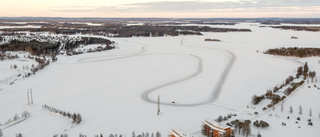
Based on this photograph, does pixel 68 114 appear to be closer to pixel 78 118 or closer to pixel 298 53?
pixel 78 118

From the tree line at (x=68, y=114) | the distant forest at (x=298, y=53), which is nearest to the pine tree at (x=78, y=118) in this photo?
the tree line at (x=68, y=114)

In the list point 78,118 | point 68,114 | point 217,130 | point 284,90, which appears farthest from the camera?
point 284,90

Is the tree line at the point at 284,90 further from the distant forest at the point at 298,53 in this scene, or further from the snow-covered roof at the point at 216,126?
the distant forest at the point at 298,53

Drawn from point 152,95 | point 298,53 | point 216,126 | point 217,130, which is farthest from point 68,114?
point 298,53

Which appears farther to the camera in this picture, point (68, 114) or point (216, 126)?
point (68, 114)

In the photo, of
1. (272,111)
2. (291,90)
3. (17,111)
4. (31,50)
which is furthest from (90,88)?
(31,50)

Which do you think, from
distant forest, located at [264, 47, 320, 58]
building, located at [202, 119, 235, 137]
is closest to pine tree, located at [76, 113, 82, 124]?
building, located at [202, 119, 235, 137]
